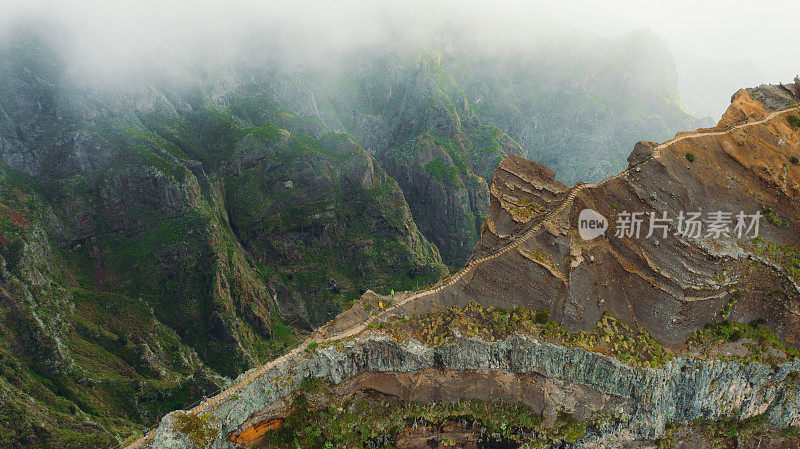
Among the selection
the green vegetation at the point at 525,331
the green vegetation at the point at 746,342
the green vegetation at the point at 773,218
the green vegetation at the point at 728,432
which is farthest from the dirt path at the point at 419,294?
the green vegetation at the point at 728,432

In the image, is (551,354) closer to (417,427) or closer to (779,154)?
(417,427)

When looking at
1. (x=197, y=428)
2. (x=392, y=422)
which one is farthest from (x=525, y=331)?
(x=197, y=428)

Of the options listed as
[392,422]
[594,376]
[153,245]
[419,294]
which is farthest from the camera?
[153,245]

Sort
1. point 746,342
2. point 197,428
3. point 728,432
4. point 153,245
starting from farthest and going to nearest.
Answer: point 153,245
point 728,432
point 746,342
point 197,428

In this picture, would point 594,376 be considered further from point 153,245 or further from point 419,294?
point 153,245

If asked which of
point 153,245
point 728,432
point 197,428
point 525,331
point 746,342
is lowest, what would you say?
point 728,432

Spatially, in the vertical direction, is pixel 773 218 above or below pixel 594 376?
above

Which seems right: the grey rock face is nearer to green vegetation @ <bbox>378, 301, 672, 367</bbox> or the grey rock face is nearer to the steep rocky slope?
green vegetation @ <bbox>378, 301, 672, 367</bbox>

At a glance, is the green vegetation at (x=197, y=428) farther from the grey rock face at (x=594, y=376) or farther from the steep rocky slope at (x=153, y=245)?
the steep rocky slope at (x=153, y=245)

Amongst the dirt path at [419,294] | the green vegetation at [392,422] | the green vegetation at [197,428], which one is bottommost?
the green vegetation at [392,422]
